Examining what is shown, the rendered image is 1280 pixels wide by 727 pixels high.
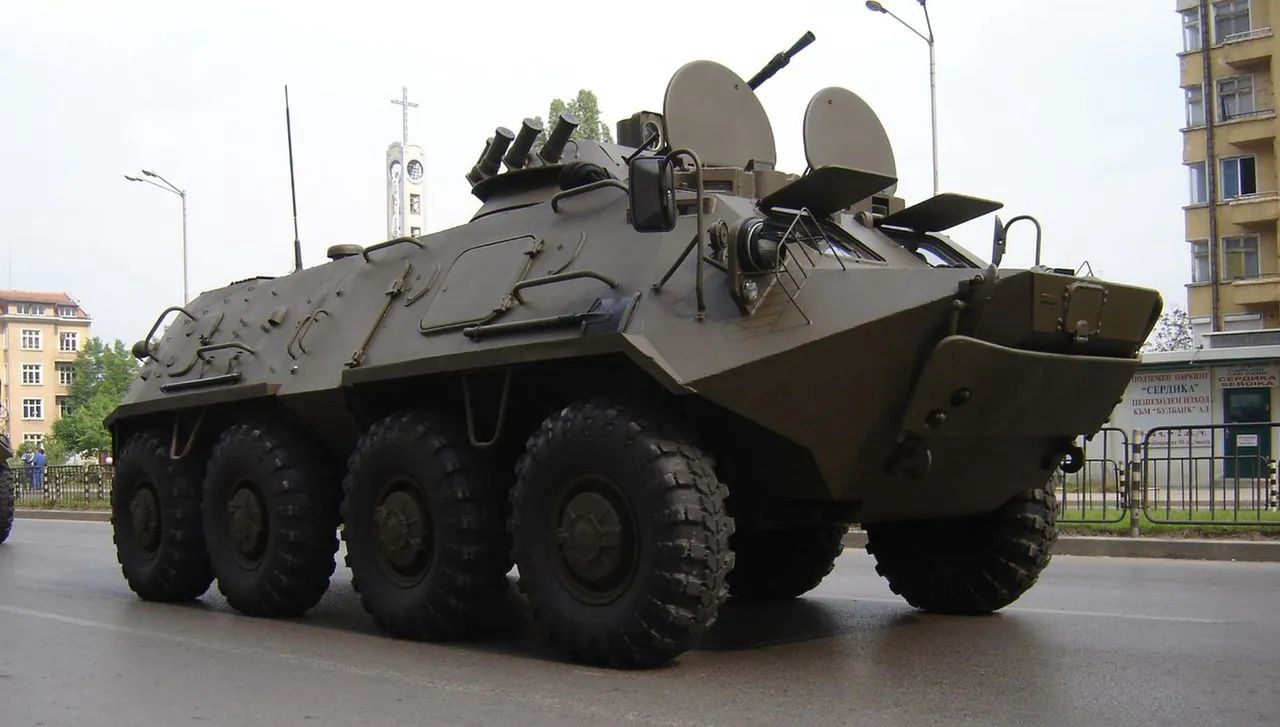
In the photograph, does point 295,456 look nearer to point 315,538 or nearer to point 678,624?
point 315,538

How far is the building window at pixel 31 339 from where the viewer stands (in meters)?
97.9

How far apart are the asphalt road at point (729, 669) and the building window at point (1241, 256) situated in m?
28.0

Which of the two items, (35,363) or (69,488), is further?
(35,363)

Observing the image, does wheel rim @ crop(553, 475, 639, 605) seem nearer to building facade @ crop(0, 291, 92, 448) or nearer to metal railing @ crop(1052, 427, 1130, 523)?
metal railing @ crop(1052, 427, 1130, 523)

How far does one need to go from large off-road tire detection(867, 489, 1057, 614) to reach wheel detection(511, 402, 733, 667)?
195 centimetres

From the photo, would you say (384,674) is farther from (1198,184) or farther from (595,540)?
(1198,184)

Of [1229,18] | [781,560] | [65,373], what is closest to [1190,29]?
[1229,18]

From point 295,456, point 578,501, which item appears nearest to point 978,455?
point 578,501

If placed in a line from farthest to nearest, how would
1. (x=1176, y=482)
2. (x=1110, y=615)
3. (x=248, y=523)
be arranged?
(x=1176, y=482), (x=248, y=523), (x=1110, y=615)

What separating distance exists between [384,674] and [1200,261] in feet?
107

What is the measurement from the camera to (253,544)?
8.17m

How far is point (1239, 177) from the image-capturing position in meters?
34.5

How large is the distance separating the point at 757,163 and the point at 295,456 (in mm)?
2992

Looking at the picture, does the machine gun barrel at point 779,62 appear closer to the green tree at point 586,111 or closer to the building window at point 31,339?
the green tree at point 586,111
